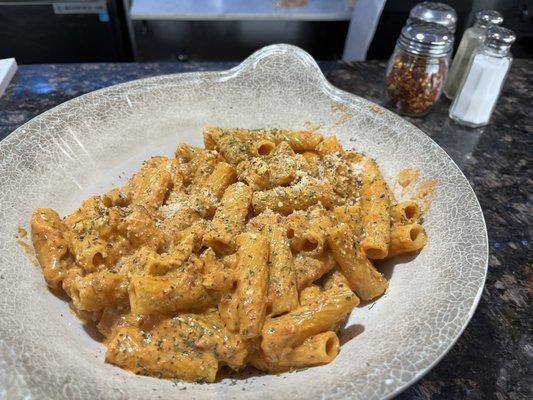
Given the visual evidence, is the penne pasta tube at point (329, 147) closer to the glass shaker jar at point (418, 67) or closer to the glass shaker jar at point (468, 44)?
the glass shaker jar at point (418, 67)

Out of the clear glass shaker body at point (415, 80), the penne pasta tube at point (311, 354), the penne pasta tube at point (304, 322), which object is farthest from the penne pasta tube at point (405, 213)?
the clear glass shaker body at point (415, 80)

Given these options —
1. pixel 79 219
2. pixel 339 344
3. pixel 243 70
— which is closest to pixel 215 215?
pixel 79 219

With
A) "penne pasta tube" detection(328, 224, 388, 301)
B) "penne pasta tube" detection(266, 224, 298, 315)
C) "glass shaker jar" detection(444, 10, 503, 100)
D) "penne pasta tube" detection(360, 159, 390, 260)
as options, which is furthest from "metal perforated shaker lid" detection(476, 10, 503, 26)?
"penne pasta tube" detection(266, 224, 298, 315)

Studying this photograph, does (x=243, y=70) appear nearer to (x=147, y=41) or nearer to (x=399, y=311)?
(x=399, y=311)

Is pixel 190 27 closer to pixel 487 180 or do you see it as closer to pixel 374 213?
pixel 487 180

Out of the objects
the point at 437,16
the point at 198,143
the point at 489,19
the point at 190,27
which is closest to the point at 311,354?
the point at 198,143

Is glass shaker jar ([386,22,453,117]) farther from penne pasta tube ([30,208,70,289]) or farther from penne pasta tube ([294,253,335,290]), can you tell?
penne pasta tube ([30,208,70,289])
